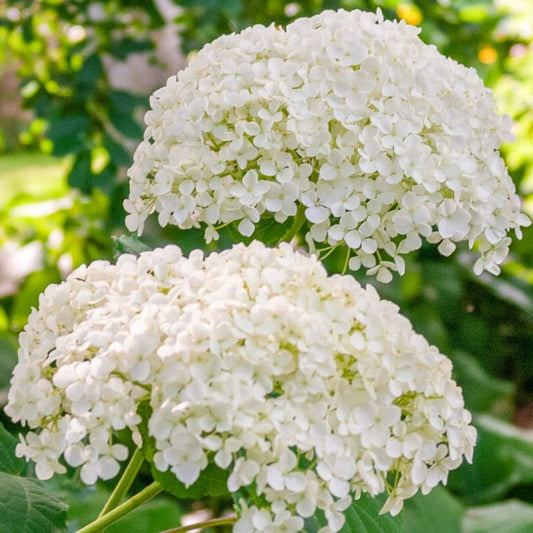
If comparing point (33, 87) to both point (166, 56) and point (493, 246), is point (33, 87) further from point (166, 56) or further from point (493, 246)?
point (493, 246)

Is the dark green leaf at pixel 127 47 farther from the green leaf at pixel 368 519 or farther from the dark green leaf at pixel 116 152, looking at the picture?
the green leaf at pixel 368 519

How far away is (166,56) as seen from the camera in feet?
10.7

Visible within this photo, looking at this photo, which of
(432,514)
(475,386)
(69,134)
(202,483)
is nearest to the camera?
(202,483)

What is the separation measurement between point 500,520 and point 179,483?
70.6 inches

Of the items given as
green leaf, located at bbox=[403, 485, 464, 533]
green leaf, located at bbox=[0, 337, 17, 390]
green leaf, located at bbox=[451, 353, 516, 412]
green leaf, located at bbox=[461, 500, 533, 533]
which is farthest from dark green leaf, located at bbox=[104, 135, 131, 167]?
green leaf, located at bbox=[451, 353, 516, 412]

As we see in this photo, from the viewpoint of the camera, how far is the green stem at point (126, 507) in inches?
36.1

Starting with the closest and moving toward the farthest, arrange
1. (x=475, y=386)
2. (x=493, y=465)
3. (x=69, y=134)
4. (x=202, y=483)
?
(x=202, y=483)
(x=69, y=134)
(x=493, y=465)
(x=475, y=386)

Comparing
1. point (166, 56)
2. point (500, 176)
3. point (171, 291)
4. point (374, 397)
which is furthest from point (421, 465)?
point (166, 56)

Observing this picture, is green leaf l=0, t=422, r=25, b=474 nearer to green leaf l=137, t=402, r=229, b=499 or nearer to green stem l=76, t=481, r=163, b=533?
green stem l=76, t=481, r=163, b=533

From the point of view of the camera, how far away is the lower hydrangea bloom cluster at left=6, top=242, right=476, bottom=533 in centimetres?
76

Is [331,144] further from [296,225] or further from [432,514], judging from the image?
[432,514]

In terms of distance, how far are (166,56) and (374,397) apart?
261 cm

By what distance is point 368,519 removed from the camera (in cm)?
95

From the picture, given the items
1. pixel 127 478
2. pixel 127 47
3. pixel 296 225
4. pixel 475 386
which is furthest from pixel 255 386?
pixel 475 386
